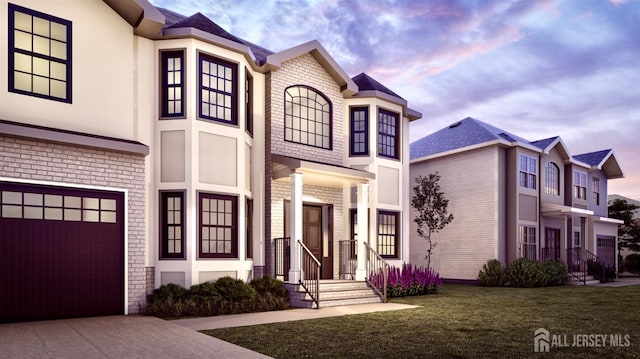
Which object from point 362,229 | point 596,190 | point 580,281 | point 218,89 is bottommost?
point 580,281

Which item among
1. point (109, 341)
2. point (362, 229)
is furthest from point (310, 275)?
point (109, 341)

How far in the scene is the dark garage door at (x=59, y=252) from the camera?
941 centimetres

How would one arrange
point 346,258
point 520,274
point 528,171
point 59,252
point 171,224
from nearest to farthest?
point 59,252, point 171,224, point 346,258, point 520,274, point 528,171

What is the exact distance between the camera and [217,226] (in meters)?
12.2

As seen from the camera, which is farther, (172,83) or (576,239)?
(576,239)

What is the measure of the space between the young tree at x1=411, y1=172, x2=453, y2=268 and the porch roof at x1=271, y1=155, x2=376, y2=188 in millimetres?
7692

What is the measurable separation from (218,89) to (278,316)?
584 centimetres

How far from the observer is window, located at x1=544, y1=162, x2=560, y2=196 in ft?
79.3

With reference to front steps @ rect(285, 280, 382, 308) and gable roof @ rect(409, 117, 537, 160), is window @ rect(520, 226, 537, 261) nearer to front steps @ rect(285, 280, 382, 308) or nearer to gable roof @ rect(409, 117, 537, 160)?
gable roof @ rect(409, 117, 537, 160)

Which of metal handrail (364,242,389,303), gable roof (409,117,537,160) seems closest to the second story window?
gable roof (409,117,537,160)

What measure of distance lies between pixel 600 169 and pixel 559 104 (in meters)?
7.73

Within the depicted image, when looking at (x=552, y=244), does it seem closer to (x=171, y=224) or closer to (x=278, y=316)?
(x=278, y=316)

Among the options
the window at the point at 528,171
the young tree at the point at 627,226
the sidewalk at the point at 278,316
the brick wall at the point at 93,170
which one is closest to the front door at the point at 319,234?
the sidewalk at the point at 278,316

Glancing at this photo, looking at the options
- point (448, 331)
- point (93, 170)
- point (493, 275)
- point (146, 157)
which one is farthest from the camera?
point (493, 275)
